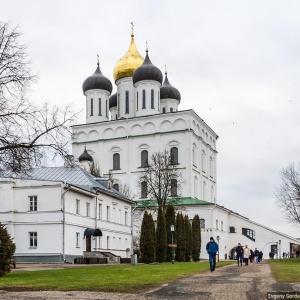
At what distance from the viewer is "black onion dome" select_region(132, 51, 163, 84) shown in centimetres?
7319

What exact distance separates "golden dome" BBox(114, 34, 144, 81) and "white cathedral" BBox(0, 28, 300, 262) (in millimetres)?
138

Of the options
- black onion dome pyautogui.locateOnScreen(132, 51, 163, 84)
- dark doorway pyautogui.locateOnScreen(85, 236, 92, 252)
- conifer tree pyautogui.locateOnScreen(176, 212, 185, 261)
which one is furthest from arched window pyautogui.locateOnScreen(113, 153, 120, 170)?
conifer tree pyautogui.locateOnScreen(176, 212, 185, 261)

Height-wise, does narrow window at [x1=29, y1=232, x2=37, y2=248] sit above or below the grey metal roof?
below

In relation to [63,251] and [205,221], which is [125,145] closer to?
[205,221]

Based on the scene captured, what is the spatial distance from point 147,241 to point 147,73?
38.3 meters

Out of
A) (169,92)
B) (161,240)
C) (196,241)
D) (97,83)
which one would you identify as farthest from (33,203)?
(169,92)

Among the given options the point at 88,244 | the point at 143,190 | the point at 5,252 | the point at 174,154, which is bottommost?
the point at 88,244

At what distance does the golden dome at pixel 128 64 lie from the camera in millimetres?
79750

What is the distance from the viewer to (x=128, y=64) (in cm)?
8006

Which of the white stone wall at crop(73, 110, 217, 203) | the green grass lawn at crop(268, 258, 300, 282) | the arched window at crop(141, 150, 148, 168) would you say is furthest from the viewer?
the arched window at crop(141, 150, 148, 168)

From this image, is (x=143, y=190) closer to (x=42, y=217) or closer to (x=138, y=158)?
(x=138, y=158)

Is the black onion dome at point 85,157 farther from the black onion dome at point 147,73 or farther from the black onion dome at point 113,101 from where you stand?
the black onion dome at point 113,101

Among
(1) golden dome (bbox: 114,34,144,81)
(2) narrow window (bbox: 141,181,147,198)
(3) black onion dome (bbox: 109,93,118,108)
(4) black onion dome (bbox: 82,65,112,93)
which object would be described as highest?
(1) golden dome (bbox: 114,34,144,81)

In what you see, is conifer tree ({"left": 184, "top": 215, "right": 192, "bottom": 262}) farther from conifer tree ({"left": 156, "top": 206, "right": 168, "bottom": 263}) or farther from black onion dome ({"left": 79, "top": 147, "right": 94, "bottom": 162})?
black onion dome ({"left": 79, "top": 147, "right": 94, "bottom": 162})
